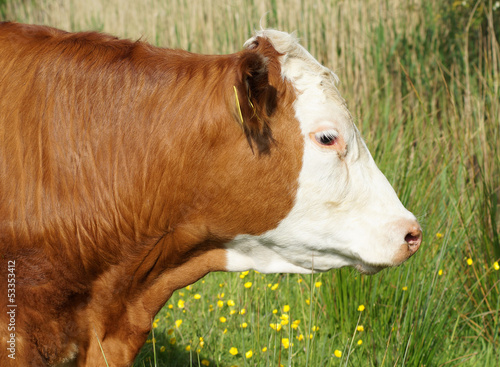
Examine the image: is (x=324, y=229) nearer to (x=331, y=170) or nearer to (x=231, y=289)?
(x=331, y=170)

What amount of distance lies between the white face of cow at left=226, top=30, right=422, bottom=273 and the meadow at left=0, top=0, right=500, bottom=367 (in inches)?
12.5

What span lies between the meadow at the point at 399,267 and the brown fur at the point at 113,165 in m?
0.40

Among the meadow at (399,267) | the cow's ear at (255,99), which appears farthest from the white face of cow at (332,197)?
Answer: the meadow at (399,267)

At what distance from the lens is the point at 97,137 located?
7.14ft

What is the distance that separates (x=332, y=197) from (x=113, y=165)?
0.83m

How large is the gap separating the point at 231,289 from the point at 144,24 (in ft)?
14.4

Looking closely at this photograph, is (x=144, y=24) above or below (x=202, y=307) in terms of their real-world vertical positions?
above

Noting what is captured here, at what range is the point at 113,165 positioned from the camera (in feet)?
7.20

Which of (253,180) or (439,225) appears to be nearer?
(253,180)

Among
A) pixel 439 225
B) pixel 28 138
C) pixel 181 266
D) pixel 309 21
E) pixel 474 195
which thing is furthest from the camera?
pixel 309 21

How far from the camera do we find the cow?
210 centimetres

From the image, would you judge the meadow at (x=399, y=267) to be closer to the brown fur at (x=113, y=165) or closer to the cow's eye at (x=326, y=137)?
the brown fur at (x=113, y=165)

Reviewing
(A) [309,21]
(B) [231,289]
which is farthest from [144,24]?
(B) [231,289]

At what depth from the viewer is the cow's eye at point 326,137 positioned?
7.17 feet
